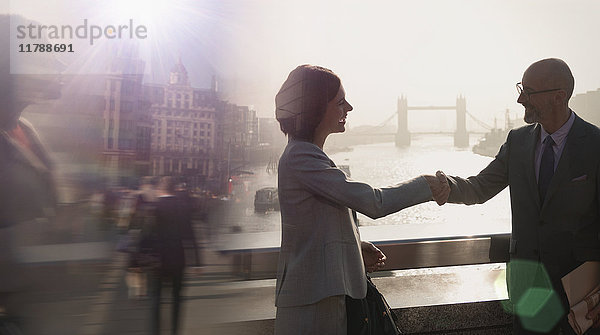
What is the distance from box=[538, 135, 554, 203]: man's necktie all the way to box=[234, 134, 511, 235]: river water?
93 cm

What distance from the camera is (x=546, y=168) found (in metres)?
1.75

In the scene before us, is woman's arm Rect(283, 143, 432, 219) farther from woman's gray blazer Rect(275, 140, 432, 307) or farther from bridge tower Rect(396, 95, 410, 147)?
bridge tower Rect(396, 95, 410, 147)

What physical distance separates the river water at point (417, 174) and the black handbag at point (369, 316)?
1.25 m

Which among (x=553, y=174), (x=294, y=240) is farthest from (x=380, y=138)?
(x=294, y=240)

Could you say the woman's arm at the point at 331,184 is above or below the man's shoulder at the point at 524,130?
below

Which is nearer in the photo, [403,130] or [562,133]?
[562,133]

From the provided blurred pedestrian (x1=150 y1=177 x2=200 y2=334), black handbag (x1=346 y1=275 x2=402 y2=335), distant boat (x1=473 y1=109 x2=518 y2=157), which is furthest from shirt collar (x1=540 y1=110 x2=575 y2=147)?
distant boat (x1=473 y1=109 x2=518 y2=157)

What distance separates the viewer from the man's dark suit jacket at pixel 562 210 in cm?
166


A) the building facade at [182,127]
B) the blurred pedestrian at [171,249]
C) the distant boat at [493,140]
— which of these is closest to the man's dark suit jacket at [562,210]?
the blurred pedestrian at [171,249]

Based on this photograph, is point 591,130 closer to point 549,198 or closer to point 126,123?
point 549,198

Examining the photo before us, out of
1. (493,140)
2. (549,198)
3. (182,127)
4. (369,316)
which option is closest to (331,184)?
(369,316)

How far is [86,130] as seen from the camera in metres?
3.19

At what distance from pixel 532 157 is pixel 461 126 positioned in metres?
3.04

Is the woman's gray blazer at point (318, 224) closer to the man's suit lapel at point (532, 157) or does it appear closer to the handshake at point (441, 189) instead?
the handshake at point (441, 189)
